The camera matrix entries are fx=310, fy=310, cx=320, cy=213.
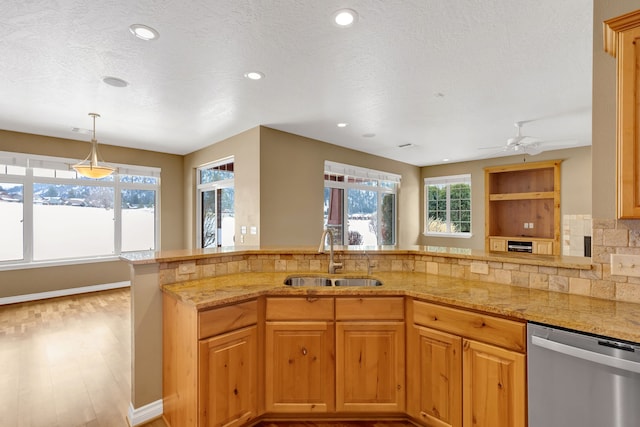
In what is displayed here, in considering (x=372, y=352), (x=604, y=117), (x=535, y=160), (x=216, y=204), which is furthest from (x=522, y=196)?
(x=216, y=204)

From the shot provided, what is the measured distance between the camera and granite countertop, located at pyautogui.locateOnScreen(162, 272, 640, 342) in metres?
1.38

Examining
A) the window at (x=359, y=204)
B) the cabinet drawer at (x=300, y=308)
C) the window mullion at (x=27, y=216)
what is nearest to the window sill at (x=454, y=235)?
the window at (x=359, y=204)

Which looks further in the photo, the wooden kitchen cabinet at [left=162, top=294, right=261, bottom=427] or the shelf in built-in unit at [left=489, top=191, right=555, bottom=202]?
the shelf in built-in unit at [left=489, top=191, right=555, bottom=202]

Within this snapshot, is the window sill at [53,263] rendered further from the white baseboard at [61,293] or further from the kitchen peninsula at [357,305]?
the kitchen peninsula at [357,305]

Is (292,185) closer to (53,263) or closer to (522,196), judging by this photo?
(53,263)

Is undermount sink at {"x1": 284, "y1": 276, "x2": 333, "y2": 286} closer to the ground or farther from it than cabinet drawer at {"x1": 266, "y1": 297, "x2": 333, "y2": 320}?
farther from it

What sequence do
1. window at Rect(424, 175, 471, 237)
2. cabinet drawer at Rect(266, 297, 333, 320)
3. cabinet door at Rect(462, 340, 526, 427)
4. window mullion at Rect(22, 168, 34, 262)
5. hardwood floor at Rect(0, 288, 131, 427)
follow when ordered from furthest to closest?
1. window at Rect(424, 175, 471, 237)
2. window mullion at Rect(22, 168, 34, 262)
3. hardwood floor at Rect(0, 288, 131, 427)
4. cabinet drawer at Rect(266, 297, 333, 320)
5. cabinet door at Rect(462, 340, 526, 427)

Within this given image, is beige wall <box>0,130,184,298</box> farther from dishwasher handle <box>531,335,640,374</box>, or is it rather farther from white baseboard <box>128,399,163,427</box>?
dishwasher handle <box>531,335,640,374</box>

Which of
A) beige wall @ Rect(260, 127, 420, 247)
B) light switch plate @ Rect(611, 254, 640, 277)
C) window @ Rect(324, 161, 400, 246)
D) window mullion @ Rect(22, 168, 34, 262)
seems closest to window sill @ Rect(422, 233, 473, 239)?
window @ Rect(324, 161, 400, 246)

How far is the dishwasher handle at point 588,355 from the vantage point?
1208 mm

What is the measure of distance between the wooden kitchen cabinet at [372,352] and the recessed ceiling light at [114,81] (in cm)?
290

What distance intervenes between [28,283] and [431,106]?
21.7ft

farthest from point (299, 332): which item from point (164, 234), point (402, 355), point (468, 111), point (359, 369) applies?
point (164, 234)

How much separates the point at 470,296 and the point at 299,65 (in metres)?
2.23
